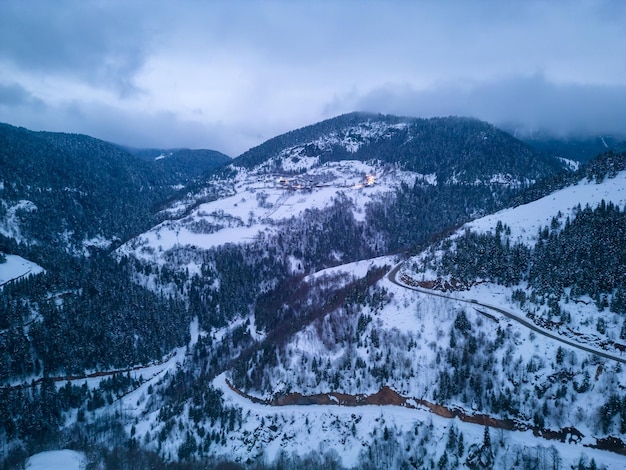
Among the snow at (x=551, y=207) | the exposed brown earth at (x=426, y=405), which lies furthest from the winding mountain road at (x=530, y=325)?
the snow at (x=551, y=207)

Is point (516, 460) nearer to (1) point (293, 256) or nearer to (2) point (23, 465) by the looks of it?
(2) point (23, 465)

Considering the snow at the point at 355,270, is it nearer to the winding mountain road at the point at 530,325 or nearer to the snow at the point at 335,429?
the winding mountain road at the point at 530,325

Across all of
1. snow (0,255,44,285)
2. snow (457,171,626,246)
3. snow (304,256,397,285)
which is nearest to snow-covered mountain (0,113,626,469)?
snow (457,171,626,246)

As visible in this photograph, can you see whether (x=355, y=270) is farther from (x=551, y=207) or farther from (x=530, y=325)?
(x=530, y=325)

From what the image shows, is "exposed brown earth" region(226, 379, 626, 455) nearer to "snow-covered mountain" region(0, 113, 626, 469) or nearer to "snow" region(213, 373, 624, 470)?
"snow-covered mountain" region(0, 113, 626, 469)

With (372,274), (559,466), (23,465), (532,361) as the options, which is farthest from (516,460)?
(23,465)

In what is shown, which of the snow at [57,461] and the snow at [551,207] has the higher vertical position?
the snow at [551,207]
